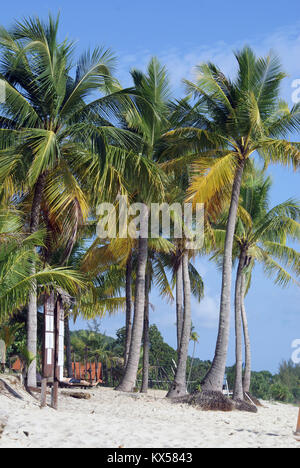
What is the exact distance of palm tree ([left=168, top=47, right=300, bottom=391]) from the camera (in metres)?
17.9

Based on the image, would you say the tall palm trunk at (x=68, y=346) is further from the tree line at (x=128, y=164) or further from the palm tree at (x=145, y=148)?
the palm tree at (x=145, y=148)

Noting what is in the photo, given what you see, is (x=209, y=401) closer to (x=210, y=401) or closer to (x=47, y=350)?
(x=210, y=401)

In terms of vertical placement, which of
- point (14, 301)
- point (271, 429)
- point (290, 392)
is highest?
point (14, 301)

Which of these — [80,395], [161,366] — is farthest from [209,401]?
[161,366]

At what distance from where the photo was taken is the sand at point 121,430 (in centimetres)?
951

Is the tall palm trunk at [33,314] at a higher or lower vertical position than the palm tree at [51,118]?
lower

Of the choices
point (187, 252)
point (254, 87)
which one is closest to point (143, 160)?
point (254, 87)

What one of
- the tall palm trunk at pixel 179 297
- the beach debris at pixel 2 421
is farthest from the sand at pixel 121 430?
the tall palm trunk at pixel 179 297

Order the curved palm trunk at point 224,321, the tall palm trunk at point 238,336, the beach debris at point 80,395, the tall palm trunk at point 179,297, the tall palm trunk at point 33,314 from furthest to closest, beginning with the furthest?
the tall palm trunk at point 179,297
the tall palm trunk at point 238,336
the curved palm trunk at point 224,321
the beach debris at point 80,395
the tall palm trunk at point 33,314

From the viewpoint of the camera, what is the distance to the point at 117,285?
87.4 feet

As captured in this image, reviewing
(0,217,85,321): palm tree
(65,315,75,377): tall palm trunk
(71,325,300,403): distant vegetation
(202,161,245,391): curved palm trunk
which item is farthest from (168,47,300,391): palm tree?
(71,325,300,403): distant vegetation

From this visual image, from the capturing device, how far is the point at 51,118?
16.2m

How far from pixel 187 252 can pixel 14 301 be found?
1048 cm
